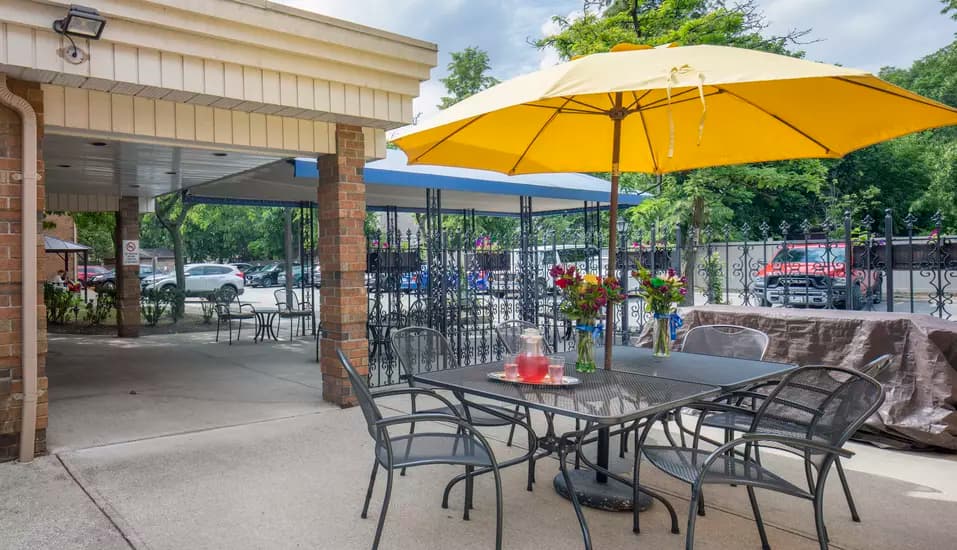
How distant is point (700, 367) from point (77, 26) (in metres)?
4.12

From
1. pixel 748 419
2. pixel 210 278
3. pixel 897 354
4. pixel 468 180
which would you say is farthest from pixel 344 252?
pixel 210 278

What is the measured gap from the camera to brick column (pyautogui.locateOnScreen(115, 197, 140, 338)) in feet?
35.3

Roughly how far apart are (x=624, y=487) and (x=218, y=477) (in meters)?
2.41

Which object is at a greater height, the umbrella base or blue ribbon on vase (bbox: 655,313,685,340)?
blue ribbon on vase (bbox: 655,313,685,340)

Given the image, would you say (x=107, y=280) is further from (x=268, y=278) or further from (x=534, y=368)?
(x=534, y=368)

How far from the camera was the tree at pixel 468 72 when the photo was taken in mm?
24234

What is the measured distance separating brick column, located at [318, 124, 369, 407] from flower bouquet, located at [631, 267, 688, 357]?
8.42 feet

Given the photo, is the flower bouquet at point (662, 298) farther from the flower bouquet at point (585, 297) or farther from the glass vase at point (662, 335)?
the flower bouquet at point (585, 297)

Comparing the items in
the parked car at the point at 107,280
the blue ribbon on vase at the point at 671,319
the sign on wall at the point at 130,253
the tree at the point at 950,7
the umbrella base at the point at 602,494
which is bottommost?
the umbrella base at the point at 602,494

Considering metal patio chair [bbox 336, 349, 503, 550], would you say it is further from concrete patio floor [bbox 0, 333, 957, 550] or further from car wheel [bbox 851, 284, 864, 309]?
car wheel [bbox 851, 284, 864, 309]

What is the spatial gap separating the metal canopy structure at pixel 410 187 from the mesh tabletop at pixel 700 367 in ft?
12.6

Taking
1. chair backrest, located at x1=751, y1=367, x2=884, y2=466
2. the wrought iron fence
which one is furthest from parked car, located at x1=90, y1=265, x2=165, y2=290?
chair backrest, located at x1=751, y1=367, x2=884, y2=466

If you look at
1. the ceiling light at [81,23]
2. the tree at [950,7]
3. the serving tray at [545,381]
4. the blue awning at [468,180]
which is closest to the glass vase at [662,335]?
the serving tray at [545,381]

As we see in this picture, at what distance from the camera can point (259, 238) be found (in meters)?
38.9
